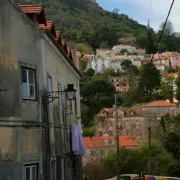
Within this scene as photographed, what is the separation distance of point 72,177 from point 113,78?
125 m

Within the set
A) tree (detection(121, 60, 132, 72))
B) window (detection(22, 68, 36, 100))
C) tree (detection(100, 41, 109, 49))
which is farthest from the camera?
tree (detection(100, 41, 109, 49))

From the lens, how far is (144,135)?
8988 centimetres

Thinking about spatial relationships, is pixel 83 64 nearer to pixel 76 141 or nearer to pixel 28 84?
pixel 76 141

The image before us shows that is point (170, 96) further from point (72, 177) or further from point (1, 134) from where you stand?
point (1, 134)

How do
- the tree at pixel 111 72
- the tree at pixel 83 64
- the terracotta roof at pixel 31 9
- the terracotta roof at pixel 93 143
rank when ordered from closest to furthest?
the terracotta roof at pixel 31 9
the terracotta roof at pixel 93 143
the tree at pixel 111 72
the tree at pixel 83 64

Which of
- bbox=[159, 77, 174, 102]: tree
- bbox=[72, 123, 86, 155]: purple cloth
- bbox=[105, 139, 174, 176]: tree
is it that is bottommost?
bbox=[105, 139, 174, 176]: tree

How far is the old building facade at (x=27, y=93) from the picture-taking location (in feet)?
39.2

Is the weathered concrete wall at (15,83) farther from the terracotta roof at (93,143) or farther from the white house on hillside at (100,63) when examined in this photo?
the white house on hillside at (100,63)

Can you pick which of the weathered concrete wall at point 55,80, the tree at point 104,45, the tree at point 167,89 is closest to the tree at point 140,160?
the weathered concrete wall at point 55,80

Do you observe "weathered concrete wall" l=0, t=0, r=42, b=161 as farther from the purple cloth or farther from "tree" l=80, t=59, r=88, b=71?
"tree" l=80, t=59, r=88, b=71

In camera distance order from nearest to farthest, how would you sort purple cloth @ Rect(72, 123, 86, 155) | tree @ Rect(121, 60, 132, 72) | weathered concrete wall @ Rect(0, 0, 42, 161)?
1. weathered concrete wall @ Rect(0, 0, 42, 161)
2. purple cloth @ Rect(72, 123, 86, 155)
3. tree @ Rect(121, 60, 132, 72)

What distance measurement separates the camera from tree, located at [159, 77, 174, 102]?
120338mm

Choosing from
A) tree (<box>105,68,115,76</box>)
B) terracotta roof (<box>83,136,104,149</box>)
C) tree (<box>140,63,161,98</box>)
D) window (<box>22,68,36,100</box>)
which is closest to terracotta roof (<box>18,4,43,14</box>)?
window (<box>22,68,36,100</box>)

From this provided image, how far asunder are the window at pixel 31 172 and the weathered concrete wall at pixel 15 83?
29 centimetres
